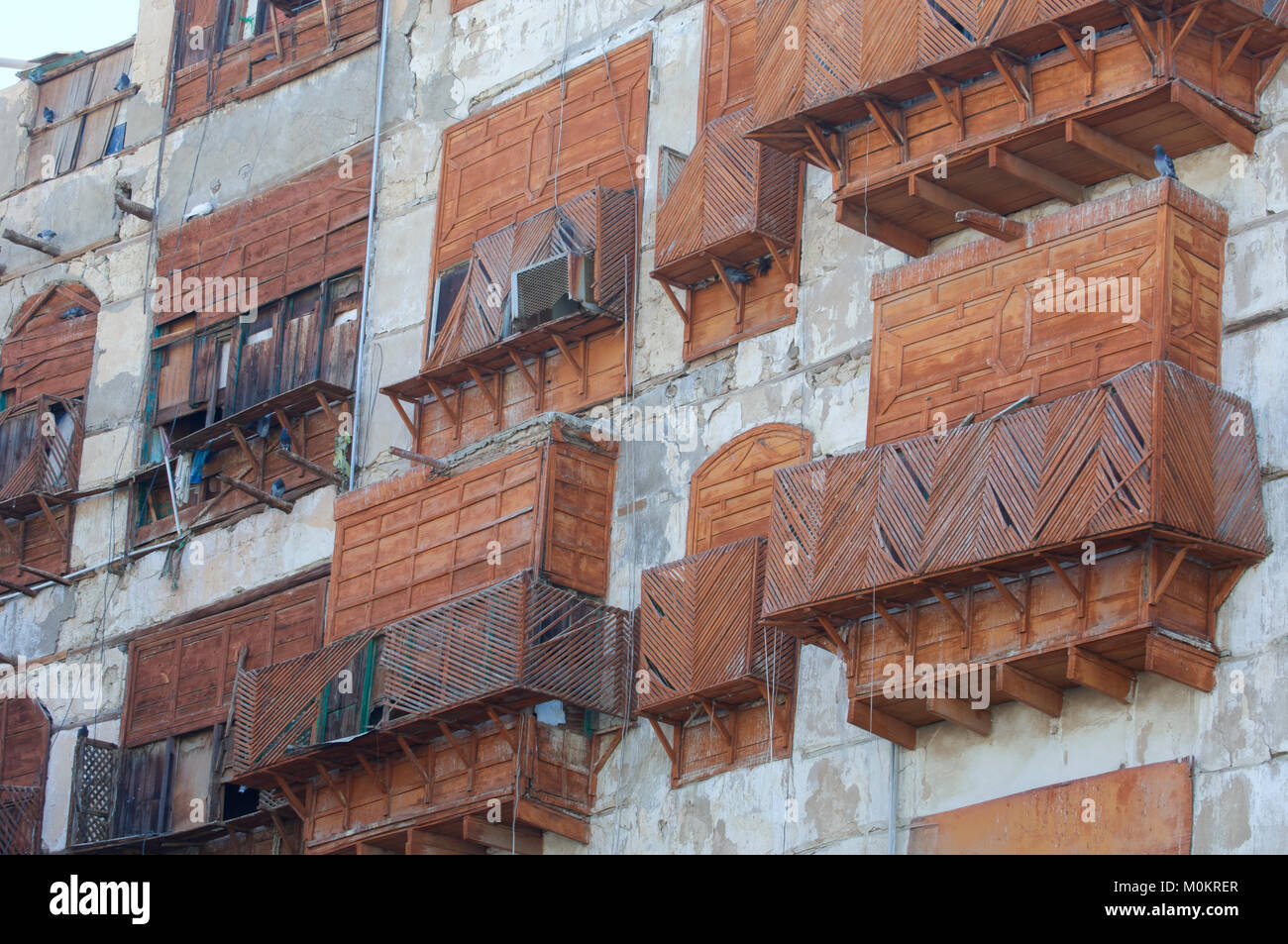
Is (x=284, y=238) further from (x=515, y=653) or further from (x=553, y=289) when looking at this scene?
(x=515, y=653)

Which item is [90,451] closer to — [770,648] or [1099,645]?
[770,648]

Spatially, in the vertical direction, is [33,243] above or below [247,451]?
above

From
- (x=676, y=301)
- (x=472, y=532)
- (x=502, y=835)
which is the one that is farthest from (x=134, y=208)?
(x=502, y=835)

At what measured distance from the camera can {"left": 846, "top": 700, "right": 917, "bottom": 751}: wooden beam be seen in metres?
24.0

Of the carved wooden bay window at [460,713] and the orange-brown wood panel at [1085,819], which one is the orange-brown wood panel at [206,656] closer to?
the carved wooden bay window at [460,713]

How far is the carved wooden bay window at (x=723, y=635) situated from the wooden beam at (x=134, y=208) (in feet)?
45.6

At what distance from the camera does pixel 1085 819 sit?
74.0 feet

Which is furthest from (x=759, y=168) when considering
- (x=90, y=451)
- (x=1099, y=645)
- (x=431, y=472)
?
(x=90, y=451)

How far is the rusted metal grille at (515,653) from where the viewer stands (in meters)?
27.0

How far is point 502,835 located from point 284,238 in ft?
37.0

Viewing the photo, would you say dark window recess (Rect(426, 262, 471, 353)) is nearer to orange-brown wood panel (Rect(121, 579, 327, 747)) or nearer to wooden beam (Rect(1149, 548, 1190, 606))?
orange-brown wood panel (Rect(121, 579, 327, 747))

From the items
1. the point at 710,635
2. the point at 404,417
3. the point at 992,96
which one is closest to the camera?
the point at 992,96

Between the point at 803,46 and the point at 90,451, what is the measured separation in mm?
15762

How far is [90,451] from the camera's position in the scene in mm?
37438
